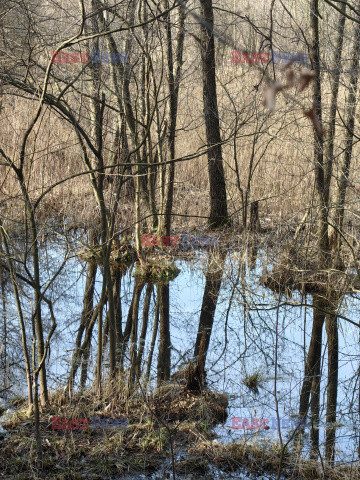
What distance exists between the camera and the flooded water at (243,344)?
348cm

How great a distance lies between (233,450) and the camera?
3070 millimetres

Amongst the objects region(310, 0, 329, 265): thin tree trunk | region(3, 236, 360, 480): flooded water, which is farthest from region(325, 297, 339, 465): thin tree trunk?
region(310, 0, 329, 265): thin tree trunk

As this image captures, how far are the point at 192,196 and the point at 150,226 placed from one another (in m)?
2.70

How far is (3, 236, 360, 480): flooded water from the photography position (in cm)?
348

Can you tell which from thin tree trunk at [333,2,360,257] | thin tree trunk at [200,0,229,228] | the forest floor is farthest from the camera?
thin tree trunk at [200,0,229,228]

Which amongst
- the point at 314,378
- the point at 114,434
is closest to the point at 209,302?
the point at 314,378

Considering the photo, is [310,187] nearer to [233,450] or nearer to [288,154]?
[288,154]

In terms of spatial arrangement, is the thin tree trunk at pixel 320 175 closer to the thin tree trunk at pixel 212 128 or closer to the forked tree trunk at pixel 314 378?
the forked tree trunk at pixel 314 378

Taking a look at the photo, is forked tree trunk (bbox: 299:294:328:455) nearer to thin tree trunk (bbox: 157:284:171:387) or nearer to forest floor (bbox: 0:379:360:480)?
forest floor (bbox: 0:379:360:480)

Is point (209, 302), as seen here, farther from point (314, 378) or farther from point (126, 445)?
point (126, 445)

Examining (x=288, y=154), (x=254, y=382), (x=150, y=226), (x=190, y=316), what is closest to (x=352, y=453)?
(x=254, y=382)

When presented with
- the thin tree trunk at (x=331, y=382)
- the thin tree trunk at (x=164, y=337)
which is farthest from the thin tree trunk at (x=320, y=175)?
the thin tree trunk at (x=164, y=337)

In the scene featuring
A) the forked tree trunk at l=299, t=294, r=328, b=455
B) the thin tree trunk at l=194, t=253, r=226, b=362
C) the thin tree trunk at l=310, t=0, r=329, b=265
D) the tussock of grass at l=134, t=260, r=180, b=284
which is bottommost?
the forked tree trunk at l=299, t=294, r=328, b=455

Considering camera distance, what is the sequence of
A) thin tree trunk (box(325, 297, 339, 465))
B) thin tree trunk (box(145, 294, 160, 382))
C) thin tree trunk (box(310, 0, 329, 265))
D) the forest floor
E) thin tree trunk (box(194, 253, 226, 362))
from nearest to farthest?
the forest floor
thin tree trunk (box(325, 297, 339, 465))
thin tree trunk (box(145, 294, 160, 382))
thin tree trunk (box(194, 253, 226, 362))
thin tree trunk (box(310, 0, 329, 265))
